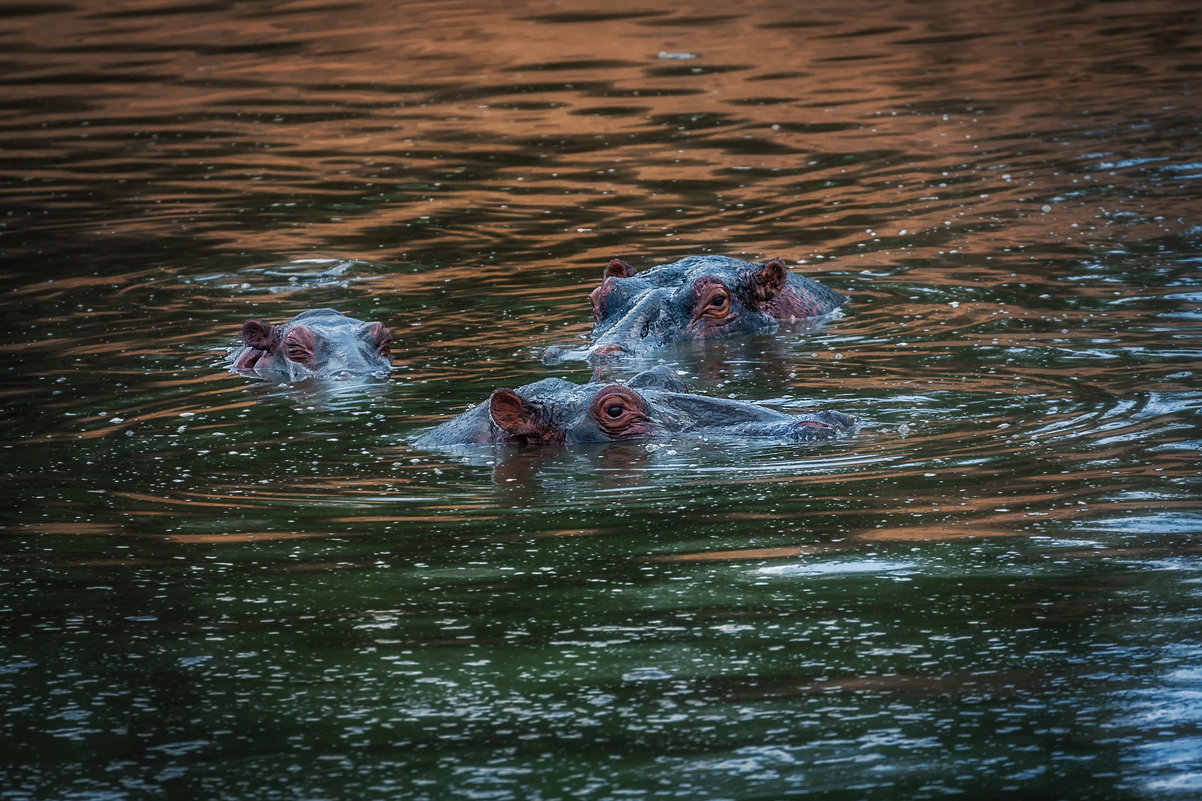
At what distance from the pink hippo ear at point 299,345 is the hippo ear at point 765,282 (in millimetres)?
2782

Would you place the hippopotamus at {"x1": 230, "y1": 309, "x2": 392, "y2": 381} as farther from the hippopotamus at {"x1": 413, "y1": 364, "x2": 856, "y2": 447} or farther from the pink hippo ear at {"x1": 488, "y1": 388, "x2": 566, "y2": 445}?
the pink hippo ear at {"x1": 488, "y1": 388, "x2": 566, "y2": 445}

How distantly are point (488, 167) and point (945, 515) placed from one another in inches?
447

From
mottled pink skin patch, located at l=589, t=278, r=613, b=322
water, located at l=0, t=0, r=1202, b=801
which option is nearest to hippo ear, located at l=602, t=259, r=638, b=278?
mottled pink skin patch, located at l=589, t=278, r=613, b=322

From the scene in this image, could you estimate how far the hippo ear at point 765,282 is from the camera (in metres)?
11.4

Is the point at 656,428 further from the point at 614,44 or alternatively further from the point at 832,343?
the point at 614,44

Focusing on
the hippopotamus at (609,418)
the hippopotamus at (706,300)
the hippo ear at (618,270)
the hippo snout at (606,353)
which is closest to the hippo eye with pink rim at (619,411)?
the hippopotamus at (609,418)

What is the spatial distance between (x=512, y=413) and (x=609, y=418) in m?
0.42

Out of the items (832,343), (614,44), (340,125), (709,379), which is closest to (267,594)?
(709,379)

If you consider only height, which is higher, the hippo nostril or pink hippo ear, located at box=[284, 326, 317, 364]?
pink hippo ear, located at box=[284, 326, 317, 364]

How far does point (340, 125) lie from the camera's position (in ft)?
63.4

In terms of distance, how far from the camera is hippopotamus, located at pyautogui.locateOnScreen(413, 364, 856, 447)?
782cm

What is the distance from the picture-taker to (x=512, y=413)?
7945 mm

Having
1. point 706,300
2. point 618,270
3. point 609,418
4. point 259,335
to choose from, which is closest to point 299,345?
point 259,335

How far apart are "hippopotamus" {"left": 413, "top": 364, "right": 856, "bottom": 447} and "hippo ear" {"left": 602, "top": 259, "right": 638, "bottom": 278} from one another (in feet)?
11.2
